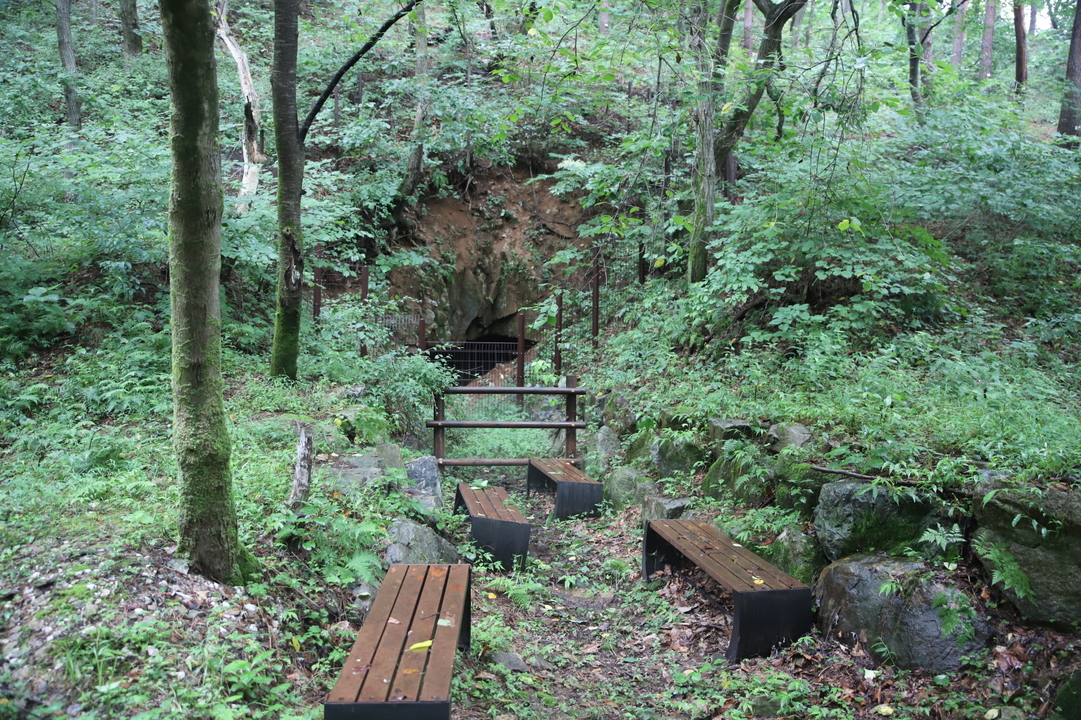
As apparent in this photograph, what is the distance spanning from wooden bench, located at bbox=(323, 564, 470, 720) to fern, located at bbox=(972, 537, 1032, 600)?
2652 mm

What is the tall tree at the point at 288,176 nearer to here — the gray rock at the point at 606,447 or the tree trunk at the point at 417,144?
the gray rock at the point at 606,447

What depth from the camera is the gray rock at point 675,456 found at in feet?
21.0

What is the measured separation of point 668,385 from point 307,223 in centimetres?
569

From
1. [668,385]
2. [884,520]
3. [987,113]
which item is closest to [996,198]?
[987,113]

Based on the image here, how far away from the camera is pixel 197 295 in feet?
9.50

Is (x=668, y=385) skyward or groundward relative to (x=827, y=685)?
skyward

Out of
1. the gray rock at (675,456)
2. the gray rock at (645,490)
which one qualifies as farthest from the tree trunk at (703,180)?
the gray rock at (645,490)

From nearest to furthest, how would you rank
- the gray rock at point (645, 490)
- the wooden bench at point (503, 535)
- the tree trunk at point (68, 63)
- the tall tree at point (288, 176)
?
the wooden bench at point (503, 535)
the gray rock at point (645, 490)
the tall tree at point (288, 176)
the tree trunk at point (68, 63)

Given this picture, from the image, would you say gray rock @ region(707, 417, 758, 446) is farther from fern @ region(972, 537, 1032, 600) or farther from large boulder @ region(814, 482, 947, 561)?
fern @ region(972, 537, 1032, 600)

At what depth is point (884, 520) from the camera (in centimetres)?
386

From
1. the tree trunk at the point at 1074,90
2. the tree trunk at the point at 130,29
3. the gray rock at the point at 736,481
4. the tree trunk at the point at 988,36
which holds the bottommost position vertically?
the gray rock at the point at 736,481

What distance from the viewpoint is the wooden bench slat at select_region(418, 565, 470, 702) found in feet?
7.51

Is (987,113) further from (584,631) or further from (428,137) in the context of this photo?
(584,631)

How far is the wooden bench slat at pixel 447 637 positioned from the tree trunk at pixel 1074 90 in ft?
49.0
